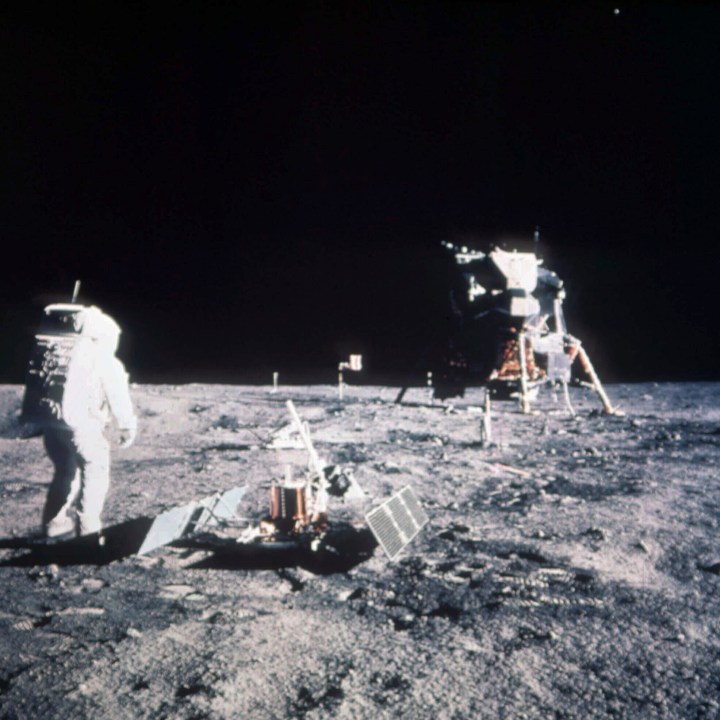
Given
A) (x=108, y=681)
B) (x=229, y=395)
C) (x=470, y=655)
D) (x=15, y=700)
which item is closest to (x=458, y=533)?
(x=470, y=655)

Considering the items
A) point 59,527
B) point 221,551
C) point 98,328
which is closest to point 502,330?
point 221,551

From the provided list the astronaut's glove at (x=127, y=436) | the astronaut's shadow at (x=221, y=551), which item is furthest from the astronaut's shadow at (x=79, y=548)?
the astronaut's glove at (x=127, y=436)

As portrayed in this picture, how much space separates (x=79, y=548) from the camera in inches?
161

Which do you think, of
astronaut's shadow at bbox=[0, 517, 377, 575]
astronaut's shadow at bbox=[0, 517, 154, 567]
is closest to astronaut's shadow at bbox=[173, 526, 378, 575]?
astronaut's shadow at bbox=[0, 517, 377, 575]

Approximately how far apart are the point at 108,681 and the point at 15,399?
8.69m

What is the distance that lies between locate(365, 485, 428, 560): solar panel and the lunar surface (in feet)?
0.43

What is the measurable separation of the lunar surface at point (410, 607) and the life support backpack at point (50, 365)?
0.92 meters

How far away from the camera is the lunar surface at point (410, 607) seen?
246cm

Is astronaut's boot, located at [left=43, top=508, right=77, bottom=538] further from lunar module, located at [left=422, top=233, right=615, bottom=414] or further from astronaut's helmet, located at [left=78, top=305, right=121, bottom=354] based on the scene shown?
lunar module, located at [left=422, top=233, right=615, bottom=414]

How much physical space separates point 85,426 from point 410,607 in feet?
8.04

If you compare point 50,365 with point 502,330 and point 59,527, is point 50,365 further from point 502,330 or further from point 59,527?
point 502,330

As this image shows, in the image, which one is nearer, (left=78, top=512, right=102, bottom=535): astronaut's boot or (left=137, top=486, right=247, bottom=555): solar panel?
(left=137, top=486, right=247, bottom=555): solar panel

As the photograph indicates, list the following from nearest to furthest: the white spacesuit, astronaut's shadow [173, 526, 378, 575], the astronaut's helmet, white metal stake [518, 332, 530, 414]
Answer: astronaut's shadow [173, 526, 378, 575], the white spacesuit, the astronaut's helmet, white metal stake [518, 332, 530, 414]

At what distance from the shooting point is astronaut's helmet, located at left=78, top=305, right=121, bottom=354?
14.1 ft
